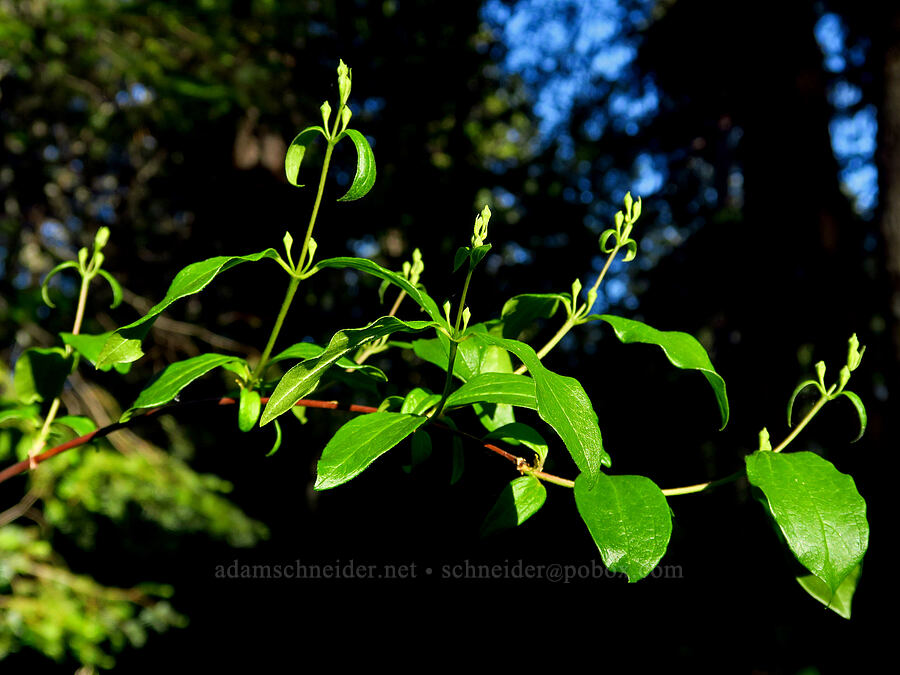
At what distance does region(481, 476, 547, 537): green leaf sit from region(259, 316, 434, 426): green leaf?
0.21 meters

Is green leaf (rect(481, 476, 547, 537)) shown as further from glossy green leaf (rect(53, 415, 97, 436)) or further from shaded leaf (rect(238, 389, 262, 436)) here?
glossy green leaf (rect(53, 415, 97, 436))

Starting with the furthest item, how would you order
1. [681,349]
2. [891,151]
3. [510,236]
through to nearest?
[510,236], [891,151], [681,349]

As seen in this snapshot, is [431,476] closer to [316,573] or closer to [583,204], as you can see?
[583,204]

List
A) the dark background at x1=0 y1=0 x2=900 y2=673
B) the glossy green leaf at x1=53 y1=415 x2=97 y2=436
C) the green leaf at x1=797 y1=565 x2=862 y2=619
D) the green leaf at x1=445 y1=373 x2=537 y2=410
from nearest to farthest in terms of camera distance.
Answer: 1. the green leaf at x1=445 y1=373 x2=537 y2=410
2. the green leaf at x1=797 y1=565 x2=862 y2=619
3. the glossy green leaf at x1=53 y1=415 x2=97 y2=436
4. the dark background at x1=0 y1=0 x2=900 y2=673

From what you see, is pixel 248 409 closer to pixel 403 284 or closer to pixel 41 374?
pixel 403 284

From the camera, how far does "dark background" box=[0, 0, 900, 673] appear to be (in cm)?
311

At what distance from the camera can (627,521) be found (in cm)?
55

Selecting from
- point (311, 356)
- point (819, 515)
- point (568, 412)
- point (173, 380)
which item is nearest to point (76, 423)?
point (173, 380)

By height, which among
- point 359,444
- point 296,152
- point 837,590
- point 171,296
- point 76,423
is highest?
point 296,152

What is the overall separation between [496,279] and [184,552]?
544 centimetres

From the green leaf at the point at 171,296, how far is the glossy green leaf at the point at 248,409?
0.11 metres

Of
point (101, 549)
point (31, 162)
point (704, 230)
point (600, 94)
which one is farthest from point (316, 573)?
point (600, 94)

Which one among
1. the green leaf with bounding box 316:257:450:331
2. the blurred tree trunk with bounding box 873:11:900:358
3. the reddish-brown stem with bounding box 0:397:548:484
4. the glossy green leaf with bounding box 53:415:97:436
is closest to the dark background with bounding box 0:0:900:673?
the blurred tree trunk with bounding box 873:11:900:358

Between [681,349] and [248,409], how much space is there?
1.41 ft
